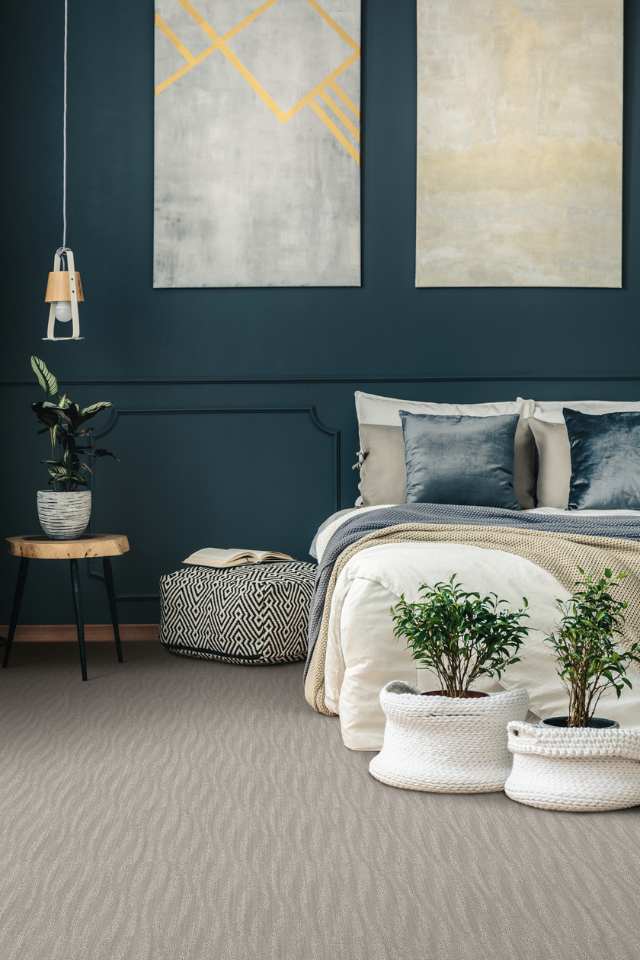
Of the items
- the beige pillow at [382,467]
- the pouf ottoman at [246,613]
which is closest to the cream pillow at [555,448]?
the beige pillow at [382,467]

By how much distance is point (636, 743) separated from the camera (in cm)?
221

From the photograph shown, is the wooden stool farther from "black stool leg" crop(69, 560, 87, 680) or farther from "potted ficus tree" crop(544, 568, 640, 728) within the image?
"potted ficus tree" crop(544, 568, 640, 728)

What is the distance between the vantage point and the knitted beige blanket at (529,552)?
2711 millimetres

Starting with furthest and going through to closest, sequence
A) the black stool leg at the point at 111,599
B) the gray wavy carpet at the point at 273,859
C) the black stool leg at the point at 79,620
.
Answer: the black stool leg at the point at 111,599, the black stool leg at the point at 79,620, the gray wavy carpet at the point at 273,859

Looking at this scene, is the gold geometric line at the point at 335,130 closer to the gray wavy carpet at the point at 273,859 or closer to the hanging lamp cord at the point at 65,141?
the hanging lamp cord at the point at 65,141

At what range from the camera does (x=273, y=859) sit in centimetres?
196

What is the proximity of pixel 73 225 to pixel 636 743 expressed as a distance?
351cm

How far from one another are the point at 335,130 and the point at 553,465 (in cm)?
187

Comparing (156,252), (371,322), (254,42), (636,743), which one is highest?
(254,42)

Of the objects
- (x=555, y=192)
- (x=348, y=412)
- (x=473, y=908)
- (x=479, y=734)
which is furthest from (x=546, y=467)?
(x=473, y=908)

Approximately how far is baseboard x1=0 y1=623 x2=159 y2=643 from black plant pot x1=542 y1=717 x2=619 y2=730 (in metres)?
2.55

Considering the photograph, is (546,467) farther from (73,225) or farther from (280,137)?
(73,225)

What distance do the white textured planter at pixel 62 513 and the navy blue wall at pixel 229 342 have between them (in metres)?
0.70

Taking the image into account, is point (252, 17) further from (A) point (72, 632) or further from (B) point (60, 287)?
(A) point (72, 632)
